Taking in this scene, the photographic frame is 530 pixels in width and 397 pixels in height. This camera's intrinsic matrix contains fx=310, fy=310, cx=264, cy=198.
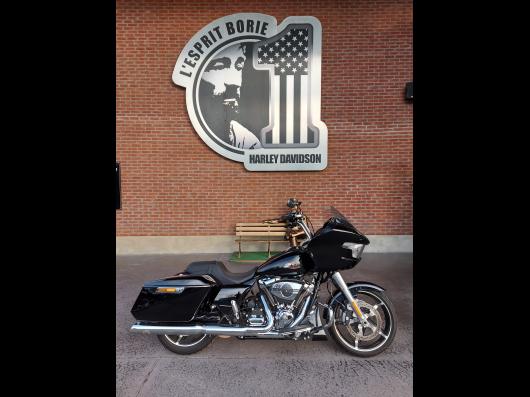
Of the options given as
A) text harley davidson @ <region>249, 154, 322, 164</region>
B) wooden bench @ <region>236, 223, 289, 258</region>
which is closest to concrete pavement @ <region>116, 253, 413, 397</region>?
wooden bench @ <region>236, 223, 289, 258</region>

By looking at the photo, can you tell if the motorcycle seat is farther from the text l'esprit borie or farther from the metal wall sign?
the text l'esprit borie

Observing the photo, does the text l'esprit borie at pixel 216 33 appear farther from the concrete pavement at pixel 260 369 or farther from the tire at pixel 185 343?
the tire at pixel 185 343

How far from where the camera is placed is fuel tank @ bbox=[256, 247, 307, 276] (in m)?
2.60

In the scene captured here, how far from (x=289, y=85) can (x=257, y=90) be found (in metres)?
0.62

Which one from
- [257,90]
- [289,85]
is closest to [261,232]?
[257,90]

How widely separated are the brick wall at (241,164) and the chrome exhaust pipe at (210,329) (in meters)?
3.53

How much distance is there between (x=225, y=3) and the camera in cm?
594

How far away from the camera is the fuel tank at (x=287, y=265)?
2596 mm

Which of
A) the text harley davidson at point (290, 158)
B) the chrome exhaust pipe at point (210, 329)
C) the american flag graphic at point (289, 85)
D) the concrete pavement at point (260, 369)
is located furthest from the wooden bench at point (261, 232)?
the chrome exhaust pipe at point (210, 329)

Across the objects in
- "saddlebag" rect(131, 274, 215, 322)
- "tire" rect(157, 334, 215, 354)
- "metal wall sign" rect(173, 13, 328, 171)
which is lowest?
"tire" rect(157, 334, 215, 354)

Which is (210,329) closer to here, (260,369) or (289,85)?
(260,369)

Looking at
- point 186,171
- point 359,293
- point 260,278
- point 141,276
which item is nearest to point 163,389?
point 260,278

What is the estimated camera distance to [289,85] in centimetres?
597

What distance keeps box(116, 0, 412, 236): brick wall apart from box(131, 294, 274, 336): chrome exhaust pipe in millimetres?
3532
